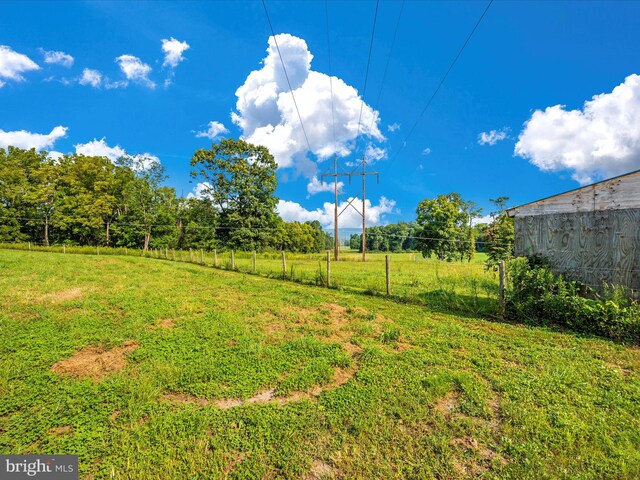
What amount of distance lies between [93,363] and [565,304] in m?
10.1

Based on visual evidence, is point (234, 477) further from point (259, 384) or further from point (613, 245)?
point (613, 245)

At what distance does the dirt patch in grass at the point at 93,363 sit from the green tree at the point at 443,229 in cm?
3756

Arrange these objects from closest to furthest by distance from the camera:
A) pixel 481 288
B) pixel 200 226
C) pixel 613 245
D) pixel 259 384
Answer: pixel 259 384, pixel 613 245, pixel 481 288, pixel 200 226

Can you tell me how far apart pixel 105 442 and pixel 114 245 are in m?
51.9

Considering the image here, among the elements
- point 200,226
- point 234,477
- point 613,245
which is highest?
point 200,226

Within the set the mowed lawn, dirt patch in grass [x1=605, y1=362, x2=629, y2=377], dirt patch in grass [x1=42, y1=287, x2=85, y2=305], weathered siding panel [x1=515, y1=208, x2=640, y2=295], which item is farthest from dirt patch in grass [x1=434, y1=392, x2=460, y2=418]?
dirt patch in grass [x1=42, y1=287, x2=85, y2=305]

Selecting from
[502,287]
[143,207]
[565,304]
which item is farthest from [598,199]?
[143,207]

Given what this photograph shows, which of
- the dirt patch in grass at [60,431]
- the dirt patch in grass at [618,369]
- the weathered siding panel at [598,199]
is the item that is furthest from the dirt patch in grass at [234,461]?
the weathered siding panel at [598,199]

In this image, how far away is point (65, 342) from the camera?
207 inches

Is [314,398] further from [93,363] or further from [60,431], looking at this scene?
[93,363]

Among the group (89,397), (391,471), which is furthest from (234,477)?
(89,397)

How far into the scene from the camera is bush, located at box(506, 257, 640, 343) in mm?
5824

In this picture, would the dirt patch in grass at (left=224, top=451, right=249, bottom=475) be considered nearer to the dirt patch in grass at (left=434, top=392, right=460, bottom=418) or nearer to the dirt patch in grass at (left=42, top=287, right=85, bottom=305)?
A: the dirt patch in grass at (left=434, top=392, right=460, bottom=418)

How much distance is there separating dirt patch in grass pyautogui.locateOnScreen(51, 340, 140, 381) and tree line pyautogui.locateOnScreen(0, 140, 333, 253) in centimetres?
3388
